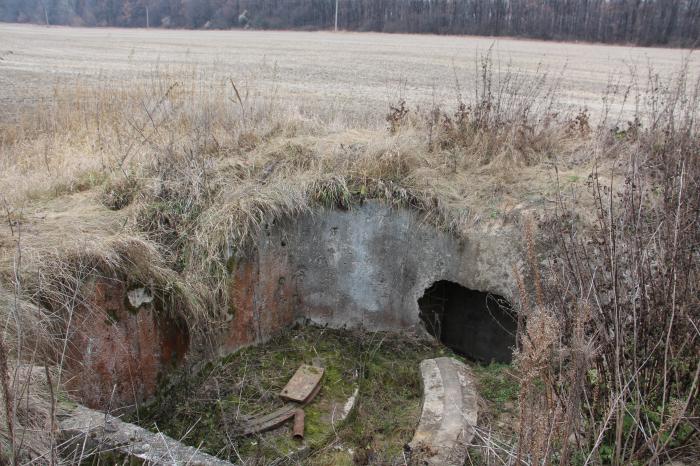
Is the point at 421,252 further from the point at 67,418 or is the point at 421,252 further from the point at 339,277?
the point at 67,418

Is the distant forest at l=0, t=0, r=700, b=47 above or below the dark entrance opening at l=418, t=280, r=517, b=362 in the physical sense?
above

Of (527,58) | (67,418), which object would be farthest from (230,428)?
(527,58)

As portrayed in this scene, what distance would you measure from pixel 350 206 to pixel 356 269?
→ 0.62m

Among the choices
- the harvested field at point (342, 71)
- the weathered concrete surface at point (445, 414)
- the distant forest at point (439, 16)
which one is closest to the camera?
the weathered concrete surface at point (445, 414)

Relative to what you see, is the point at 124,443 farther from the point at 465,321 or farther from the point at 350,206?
the point at 465,321

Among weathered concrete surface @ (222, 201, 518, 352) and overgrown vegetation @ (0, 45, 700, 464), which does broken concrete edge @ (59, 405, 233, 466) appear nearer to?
overgrown vegetation @ (0, 45, 700, 464)

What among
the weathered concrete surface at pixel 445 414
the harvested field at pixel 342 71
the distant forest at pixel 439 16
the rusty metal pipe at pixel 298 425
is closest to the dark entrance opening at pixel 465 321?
the weathered concrete surface at pixel 445 414

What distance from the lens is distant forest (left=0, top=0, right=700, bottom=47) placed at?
20747 millimetres

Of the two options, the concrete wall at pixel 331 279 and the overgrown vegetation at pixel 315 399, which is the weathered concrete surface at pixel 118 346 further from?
the overgrown vegetation at pixel 315 399

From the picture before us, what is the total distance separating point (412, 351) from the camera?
17.6ft

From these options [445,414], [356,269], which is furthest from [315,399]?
[356,269]

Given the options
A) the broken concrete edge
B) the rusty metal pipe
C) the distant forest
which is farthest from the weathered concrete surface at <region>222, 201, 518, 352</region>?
the distant forest

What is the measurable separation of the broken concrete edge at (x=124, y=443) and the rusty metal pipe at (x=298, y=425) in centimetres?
144

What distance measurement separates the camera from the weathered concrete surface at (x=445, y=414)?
133 inches
